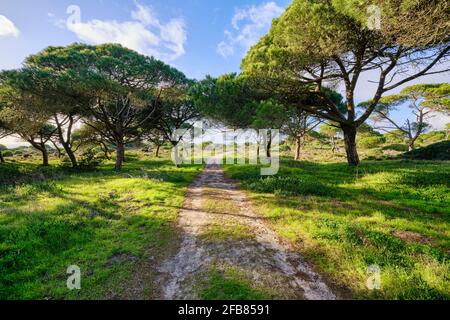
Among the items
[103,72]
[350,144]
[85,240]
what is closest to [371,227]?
[85,240]

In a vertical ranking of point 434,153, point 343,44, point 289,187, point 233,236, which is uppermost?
point 343,44

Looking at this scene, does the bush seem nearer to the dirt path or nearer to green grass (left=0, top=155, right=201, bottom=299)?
the dirt path

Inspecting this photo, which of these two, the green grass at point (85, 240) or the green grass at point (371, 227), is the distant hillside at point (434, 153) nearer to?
the green grass at point (371, 227)

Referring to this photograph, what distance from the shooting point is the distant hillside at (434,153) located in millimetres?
28016

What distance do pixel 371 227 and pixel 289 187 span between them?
18.7ft

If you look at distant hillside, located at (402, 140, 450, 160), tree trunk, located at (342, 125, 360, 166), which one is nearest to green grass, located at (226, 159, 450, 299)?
tree trunk, located at (342, 125, 360, 166)

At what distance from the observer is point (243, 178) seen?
58.0 feet

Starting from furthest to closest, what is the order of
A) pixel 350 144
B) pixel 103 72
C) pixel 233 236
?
pixel 350 144 < pixel 103 72 < pixel 233 236

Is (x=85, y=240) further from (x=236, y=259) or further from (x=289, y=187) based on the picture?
(x=289, y=187)

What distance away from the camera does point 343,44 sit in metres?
14.7

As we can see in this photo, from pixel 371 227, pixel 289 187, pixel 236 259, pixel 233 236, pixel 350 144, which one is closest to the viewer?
pixel 236 259

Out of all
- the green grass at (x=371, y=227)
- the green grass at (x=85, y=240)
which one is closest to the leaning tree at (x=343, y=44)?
the green grass at (x=371, y=227)

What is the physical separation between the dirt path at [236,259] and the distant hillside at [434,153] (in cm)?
3132
